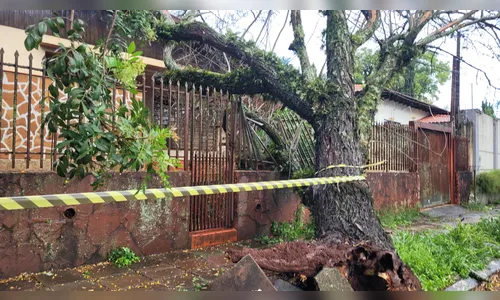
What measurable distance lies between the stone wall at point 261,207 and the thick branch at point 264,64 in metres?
1.37

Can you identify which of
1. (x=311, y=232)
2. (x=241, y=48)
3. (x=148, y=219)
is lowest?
(x=311, y=232)

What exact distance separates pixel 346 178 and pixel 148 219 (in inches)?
108

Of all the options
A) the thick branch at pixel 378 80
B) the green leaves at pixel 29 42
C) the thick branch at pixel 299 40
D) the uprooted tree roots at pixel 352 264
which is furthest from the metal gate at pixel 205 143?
the green leaves at pixel 29 42

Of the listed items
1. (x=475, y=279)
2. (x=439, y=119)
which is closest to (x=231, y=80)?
(x=475, y=279)

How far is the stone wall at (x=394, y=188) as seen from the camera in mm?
8195

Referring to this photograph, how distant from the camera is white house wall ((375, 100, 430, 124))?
49.8 feet

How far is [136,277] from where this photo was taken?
3.98 m

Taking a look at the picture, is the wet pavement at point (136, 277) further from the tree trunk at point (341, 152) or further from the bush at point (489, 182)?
the bush at point (489, 182)

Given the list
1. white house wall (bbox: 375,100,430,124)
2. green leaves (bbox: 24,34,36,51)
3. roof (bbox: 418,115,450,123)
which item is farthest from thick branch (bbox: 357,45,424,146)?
white house wall (bbox: 375,100,430,124)

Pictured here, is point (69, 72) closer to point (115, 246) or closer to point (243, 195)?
point (115, 246)

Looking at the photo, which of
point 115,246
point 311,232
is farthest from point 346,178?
point 115,246

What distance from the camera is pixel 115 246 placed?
15.0 feet

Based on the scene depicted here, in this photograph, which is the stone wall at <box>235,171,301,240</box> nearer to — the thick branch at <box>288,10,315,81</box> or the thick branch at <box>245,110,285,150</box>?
the thick branch at <box>245,110,285,150</box>

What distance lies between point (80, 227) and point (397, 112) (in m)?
14.7
